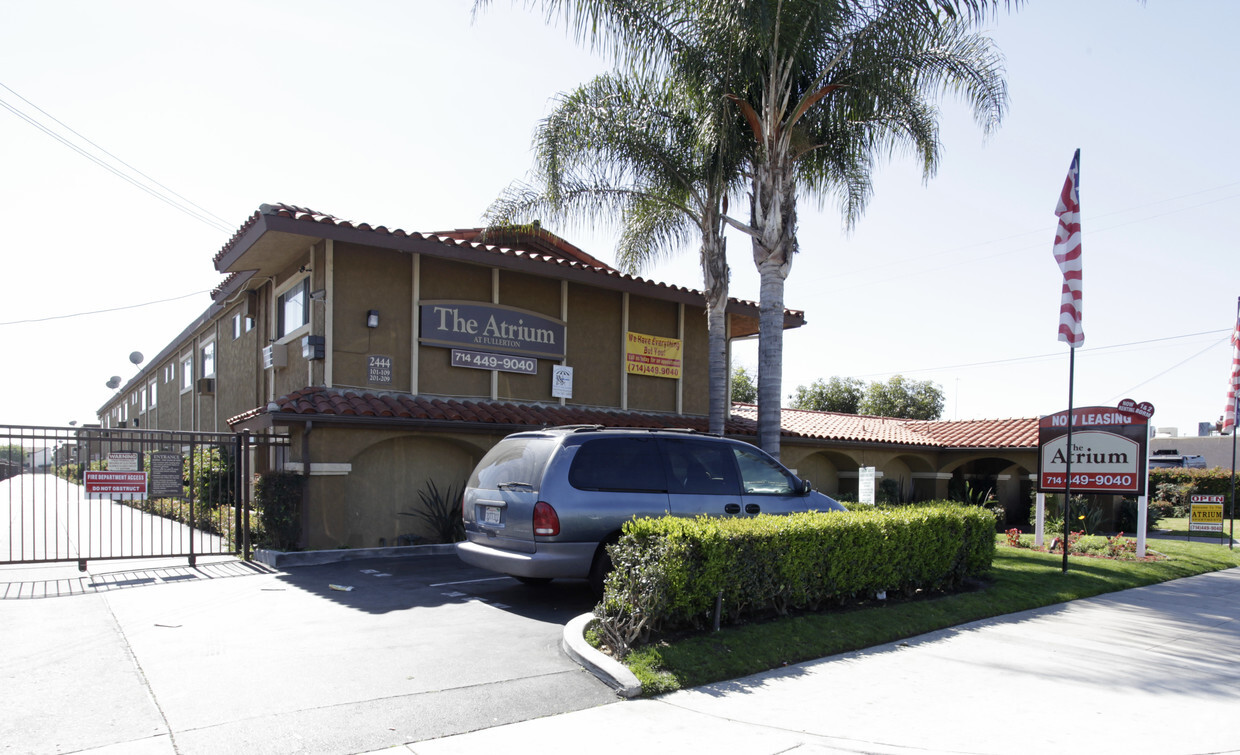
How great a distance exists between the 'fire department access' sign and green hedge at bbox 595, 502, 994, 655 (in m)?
5.75

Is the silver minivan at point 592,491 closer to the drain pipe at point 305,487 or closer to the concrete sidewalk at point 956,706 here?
the concrete sidewalk at point 956,706

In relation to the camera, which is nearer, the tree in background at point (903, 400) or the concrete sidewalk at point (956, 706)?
the concrete sidewalk at point (956, 706)

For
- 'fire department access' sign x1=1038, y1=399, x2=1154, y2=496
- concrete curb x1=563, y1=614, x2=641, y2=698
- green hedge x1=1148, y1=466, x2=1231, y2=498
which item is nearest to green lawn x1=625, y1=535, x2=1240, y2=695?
concrete curb x1=563, y1=614, x2=641, y2=698

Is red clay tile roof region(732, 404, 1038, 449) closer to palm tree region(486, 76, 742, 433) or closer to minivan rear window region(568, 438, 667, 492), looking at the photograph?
palm tree region(486, 76, 742, 433)

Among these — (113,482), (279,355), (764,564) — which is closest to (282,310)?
(279,355)

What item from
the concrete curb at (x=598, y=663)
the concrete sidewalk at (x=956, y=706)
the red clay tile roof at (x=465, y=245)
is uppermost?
the red clay tile roof at (x=465, y=245)

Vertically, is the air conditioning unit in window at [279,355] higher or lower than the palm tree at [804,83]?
lower

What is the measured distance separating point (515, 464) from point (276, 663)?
3.08 meters

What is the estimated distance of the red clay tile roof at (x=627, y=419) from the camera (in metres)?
11.7

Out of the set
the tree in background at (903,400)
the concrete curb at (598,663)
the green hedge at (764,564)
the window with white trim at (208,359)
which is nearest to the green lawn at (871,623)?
the concrete curb at (598,663)

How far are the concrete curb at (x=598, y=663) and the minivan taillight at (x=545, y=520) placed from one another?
3.53ft

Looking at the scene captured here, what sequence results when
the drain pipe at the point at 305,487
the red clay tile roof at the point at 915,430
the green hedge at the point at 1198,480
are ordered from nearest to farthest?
the drain pipe at the point at 305,487 → the red clay tile roof at the point at 915,430 → the green hedge at the point at 1198,480

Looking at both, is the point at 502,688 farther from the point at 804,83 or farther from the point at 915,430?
the point at 915,430

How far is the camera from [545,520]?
766 cm
